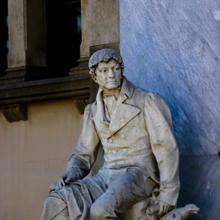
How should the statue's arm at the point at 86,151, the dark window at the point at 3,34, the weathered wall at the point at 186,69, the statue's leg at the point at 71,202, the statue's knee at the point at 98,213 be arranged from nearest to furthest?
the statue's knee at the point at 98,213 → the statue's leg at the point at 71,202 → the statue's arm at the point at 86,151 → the weathered wall at the point at 186,69 → the dark window at the point at 3,34

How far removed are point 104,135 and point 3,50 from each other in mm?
5916

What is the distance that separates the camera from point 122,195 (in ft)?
36.3

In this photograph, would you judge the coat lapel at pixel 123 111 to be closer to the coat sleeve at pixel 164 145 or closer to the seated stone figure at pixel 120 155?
the seated stone figure at pixel 120 155

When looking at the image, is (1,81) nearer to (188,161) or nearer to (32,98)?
(32,98)

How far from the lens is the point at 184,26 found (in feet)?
41.7

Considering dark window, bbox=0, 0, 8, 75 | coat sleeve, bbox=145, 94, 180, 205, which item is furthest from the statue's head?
dark window, bbox=0, 0, 8, 75

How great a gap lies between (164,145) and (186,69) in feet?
4.79

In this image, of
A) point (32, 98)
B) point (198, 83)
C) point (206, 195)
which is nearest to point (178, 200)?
point (206, 195)

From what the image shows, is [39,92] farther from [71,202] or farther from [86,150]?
[71,202]

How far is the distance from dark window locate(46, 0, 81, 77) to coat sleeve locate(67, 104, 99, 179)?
4.89 meters

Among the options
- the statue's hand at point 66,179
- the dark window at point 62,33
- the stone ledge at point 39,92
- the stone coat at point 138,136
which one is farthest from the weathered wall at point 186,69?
the dark window at point 62,33

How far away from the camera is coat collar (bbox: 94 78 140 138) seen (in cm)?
1145

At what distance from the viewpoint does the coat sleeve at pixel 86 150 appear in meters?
11.7

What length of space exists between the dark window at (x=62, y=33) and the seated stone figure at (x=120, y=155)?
16.3 ft
